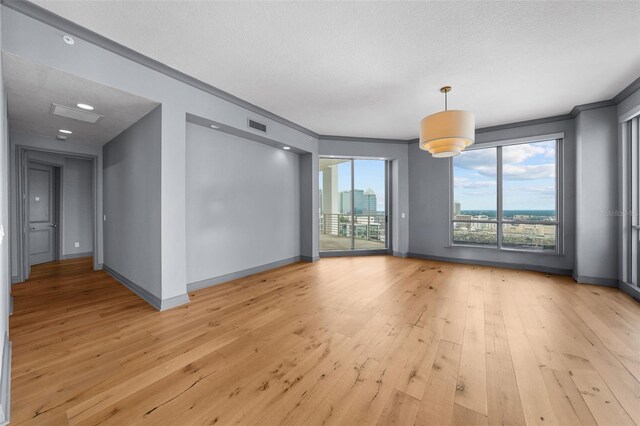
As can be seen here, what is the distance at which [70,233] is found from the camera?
604 cm

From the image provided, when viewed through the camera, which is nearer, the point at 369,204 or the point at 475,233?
the point at 475,233

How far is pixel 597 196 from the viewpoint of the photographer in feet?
13.3

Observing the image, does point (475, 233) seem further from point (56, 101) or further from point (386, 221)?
point (56, 101)

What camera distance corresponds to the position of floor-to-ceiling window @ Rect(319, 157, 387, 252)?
251 inches

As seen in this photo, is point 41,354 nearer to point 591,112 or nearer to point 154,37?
point 154,37

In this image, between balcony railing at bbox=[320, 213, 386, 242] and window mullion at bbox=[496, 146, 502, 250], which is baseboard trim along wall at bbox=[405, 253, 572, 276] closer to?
window mullion at bbox=[496, 146, 502, 250]

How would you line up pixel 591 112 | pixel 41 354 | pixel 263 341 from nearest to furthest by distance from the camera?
pixel 41 354, pixel 263 341, pixel 591 112

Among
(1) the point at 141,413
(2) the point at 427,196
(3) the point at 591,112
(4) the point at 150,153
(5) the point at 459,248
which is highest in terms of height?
(3) the point at 591,112

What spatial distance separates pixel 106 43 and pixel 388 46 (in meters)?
2.80

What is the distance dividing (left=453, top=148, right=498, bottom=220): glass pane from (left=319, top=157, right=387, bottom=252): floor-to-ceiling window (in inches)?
66.5

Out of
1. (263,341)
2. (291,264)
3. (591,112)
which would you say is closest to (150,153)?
(263,341)

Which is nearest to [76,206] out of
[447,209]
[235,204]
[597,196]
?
[235,204]

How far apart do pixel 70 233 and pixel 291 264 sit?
5.36 meters

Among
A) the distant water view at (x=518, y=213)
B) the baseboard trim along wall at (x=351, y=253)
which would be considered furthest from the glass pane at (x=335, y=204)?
the distant water view at (x=518, y=213)
